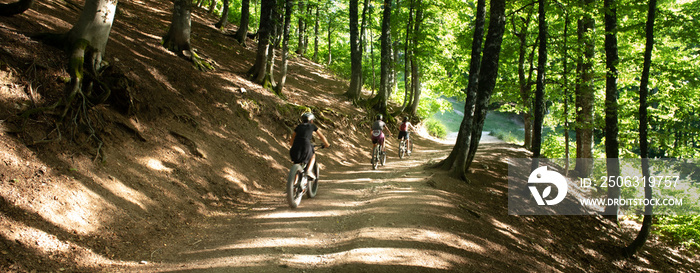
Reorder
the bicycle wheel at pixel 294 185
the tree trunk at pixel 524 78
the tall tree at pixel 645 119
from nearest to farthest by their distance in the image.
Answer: the bicycle wheel at pixel 294 185 → the tall tree at pixel 645 119 → the tree trunk at pixel 524 78

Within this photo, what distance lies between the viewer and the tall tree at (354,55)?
74.7 feet

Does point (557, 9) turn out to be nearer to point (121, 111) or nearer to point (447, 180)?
point (447, 180)

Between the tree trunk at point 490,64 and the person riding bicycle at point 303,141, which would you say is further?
the tree trunk at point 490,64

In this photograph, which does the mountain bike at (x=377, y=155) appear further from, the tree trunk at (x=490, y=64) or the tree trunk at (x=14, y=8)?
the tree trunk at (x=14, y=8)

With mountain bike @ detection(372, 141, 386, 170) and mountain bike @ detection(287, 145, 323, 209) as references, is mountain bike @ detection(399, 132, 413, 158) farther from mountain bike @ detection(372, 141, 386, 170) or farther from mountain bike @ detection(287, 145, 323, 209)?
mountain bike @ detection(287, 145, 323, 209)

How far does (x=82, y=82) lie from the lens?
7477 mm

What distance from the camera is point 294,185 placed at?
8.01 meters

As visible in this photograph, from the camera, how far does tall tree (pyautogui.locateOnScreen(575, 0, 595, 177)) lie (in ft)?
45.8

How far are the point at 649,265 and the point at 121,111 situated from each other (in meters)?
13.8

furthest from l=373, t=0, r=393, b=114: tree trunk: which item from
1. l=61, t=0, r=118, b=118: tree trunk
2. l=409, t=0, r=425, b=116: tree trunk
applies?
l=61, t=0, r=118, b=118: tree trunk

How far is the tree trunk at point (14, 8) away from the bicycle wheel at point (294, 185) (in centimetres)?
711

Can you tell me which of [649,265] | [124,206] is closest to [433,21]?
[649,265]

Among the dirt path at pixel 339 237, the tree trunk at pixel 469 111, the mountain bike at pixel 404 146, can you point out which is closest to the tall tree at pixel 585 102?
the tree trunk at pixel 469 111

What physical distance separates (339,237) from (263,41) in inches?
412
